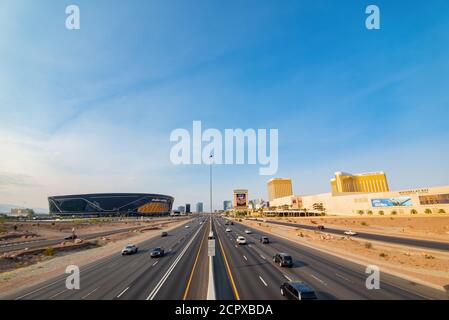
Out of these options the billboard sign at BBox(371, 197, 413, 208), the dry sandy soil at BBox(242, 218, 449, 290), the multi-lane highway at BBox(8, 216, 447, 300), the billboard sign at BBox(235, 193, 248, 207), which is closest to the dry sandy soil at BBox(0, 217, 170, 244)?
the multi-lane highway at BBox(8, 216, 447, 300)

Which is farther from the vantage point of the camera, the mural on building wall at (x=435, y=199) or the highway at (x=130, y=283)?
the mural on building wall at (x=435, y=199)

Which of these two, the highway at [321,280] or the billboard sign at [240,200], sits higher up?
the billboard sign at [240,200]

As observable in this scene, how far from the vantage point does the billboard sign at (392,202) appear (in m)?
87.1

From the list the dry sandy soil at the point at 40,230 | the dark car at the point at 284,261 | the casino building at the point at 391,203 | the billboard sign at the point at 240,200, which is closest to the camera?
the dark car at the point at 284,261

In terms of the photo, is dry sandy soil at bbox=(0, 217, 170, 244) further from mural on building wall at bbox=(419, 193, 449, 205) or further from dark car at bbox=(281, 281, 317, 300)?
mural on building wall at bbox=(419, 193, 449, 205)

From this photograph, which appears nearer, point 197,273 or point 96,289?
point 96,289

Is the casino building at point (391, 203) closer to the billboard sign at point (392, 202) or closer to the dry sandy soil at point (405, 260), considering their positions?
the billboard sign at point (392, 202)

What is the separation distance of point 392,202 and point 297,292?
10189 centimetres

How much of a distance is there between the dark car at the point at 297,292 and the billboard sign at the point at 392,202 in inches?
3777

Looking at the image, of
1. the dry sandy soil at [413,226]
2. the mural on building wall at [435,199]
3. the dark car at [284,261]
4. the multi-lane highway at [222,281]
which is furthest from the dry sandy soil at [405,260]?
the mural on building wall at [435,199]
